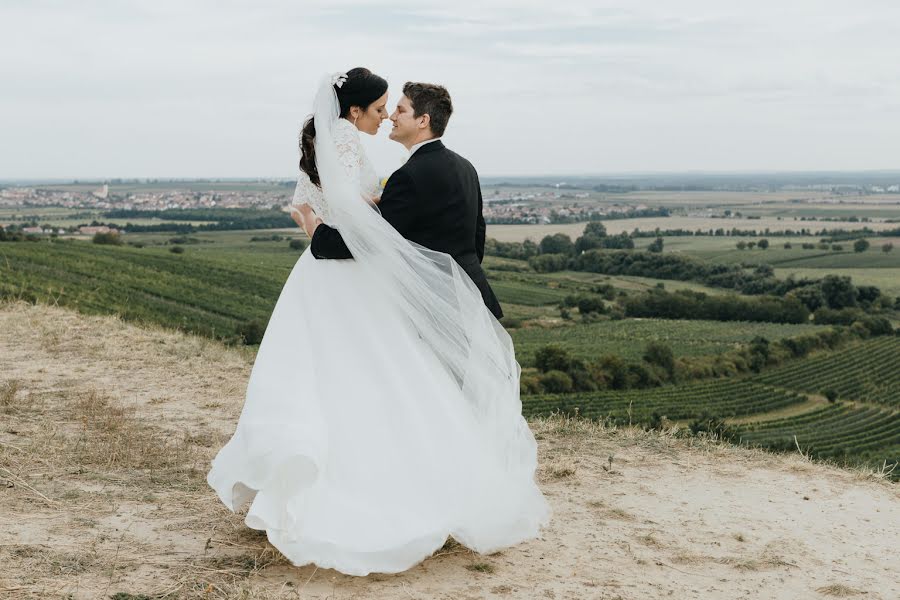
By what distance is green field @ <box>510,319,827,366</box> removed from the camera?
58.6 meters

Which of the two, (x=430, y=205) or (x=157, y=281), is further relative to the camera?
(x=157, y=281)

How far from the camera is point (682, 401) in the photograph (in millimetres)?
48344

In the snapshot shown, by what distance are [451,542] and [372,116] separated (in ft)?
6.89

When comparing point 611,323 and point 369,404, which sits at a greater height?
point 369,404

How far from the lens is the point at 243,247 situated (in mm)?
84125

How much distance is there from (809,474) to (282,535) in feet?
13.8

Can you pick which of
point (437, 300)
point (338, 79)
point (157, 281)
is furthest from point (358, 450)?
point (157, 281)

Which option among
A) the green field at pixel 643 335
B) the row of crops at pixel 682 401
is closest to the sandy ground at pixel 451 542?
the row of crops at pixel 682 401

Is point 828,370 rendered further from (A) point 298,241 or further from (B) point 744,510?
(B) point 744,510

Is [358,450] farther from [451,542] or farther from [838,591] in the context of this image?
[838,591]

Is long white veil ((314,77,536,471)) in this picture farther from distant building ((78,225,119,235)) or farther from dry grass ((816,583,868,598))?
distant building ((78,225,119,235))

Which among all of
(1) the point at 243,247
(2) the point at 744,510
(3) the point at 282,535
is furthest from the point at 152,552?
(1) the point at 243,247

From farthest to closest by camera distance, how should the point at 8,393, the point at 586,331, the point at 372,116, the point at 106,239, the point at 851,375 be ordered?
the point at 586,331, the point at 106,239, the point at 851,375, the point at 8,393, the point at 372,116

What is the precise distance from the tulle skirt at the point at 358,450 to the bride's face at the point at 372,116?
26.1 inches
